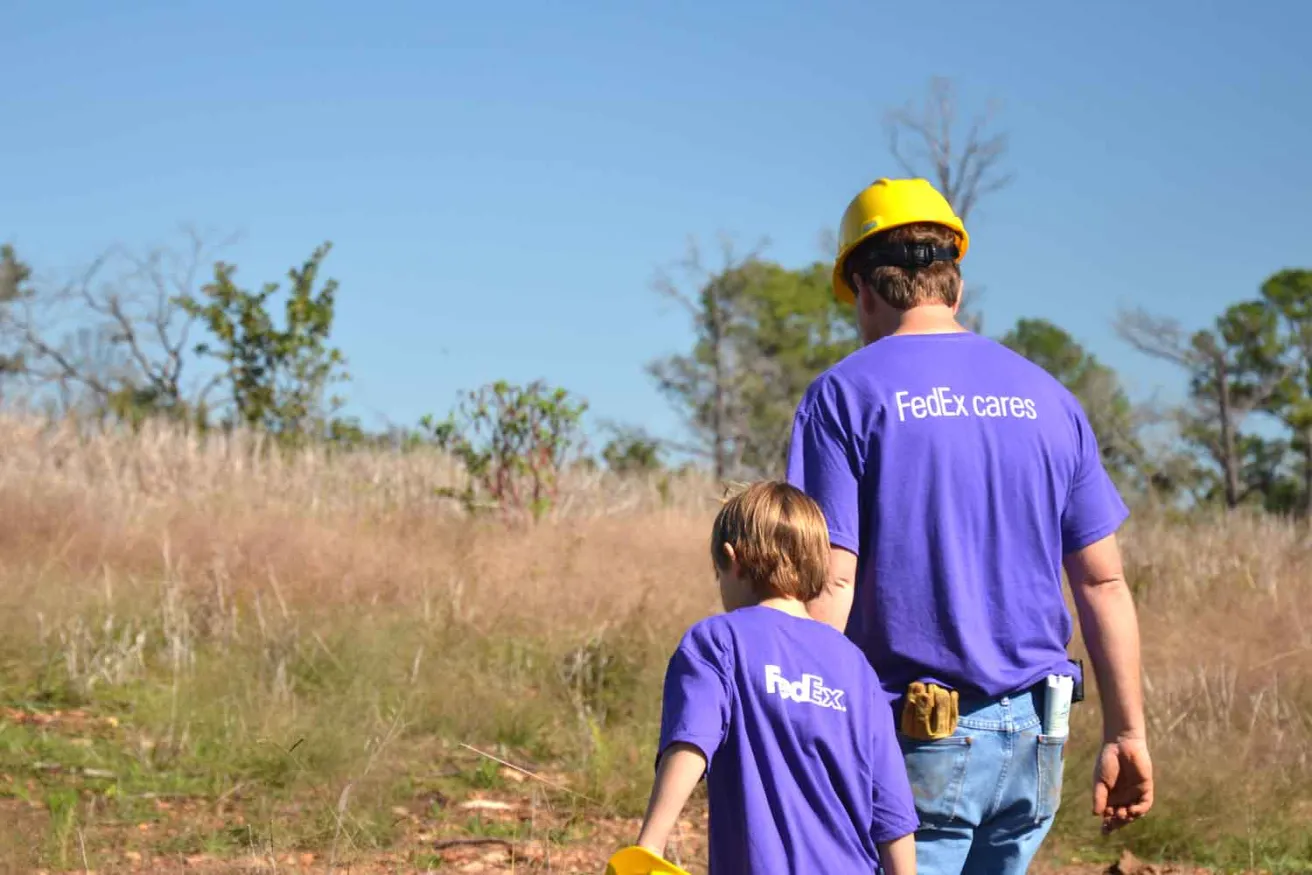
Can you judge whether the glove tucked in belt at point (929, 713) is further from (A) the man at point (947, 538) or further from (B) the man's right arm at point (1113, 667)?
(B) the man's right arm at point (1113, 667)

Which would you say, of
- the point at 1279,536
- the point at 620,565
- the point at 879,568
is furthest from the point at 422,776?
the point at 1279,536

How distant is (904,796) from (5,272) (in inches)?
1101

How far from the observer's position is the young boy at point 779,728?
259cm

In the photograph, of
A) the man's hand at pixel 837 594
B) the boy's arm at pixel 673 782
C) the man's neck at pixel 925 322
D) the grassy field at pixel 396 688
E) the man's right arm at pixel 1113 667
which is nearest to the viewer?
the boy's arm at pixel 673 782

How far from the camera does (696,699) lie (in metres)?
2.58

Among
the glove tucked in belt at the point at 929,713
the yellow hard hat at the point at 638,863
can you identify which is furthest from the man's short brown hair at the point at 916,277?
the yellow hard hat at the point at 638,863

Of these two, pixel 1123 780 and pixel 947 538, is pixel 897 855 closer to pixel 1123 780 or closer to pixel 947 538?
pixel 947 538

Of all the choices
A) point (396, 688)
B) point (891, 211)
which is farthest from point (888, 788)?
point (396, 688)

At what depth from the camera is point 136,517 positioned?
11.8 metres

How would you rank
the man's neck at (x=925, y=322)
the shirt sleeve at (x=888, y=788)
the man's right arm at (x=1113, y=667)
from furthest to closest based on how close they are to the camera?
the man's right arm at (x=1113, y=667) → the man's neck at (x=925, y=322) → the shirt sleeve at (x=888, y=788)

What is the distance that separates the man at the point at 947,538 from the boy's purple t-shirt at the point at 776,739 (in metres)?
0.21

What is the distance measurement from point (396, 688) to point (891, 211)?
19.3 feet

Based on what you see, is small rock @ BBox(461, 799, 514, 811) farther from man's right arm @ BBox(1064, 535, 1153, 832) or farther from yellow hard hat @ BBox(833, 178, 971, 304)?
yellow hard hat @ BBox(833, 178, 971, 304)

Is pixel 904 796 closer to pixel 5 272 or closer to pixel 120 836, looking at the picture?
pixel 120 836
